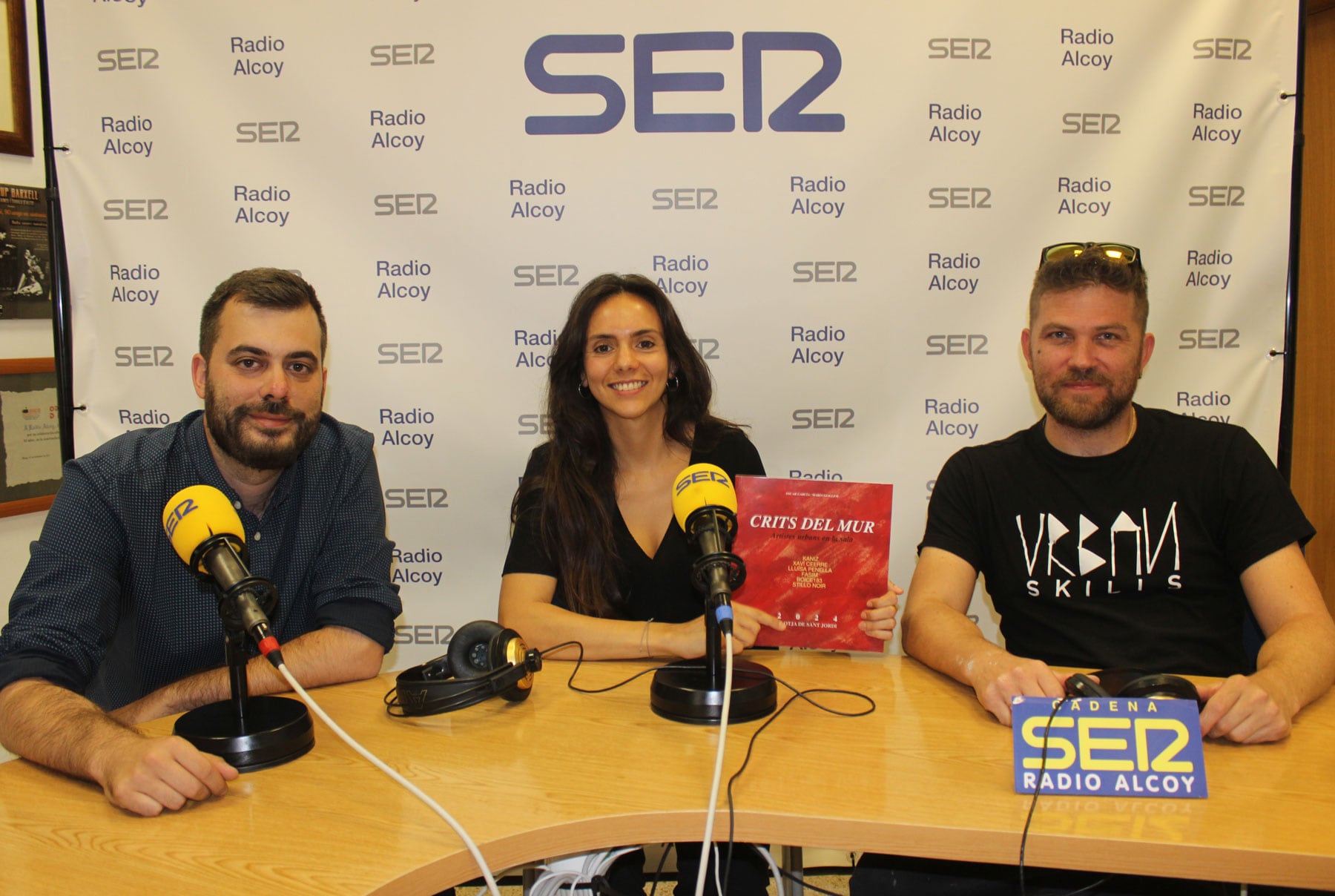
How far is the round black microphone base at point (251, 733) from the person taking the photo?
1.51 m

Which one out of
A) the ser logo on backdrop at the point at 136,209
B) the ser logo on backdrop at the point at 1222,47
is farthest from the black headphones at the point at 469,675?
the ser logo on backdrop at the point at 1222,47

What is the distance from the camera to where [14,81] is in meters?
3.08

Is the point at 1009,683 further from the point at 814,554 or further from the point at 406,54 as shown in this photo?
the point at 406,54

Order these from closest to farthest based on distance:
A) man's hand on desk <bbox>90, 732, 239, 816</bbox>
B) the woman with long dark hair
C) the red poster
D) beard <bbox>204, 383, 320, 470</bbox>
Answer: man's hand on desk <bbox>90, 732, 239, 816</bbox> → the red poster → beard <bbox>204, 383, 320, 470</bbox> → the woman with long dark hair

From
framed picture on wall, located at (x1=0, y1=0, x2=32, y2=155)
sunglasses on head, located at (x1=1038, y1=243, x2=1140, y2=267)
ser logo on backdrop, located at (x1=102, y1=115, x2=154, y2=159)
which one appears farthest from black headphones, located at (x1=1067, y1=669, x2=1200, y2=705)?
framed picture on wall, located at (x1=0, y1=0, x2=32, y2=155)

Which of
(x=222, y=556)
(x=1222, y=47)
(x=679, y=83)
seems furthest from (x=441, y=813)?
(x=1222, y=47)

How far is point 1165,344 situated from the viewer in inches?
120

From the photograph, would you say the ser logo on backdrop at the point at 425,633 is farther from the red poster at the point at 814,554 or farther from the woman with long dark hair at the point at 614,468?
the red poster at the point at 814,554

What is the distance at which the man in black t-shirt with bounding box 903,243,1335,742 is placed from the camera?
7.04ft

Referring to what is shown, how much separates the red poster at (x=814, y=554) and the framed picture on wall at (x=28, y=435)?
2.49 meters

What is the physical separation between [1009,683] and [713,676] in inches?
20.5

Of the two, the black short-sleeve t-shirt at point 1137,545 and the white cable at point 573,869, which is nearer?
the white cable at point 573,869

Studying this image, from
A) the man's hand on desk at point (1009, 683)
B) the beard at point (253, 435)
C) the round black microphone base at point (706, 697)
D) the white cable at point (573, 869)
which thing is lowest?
the white cable at point (573, 869)

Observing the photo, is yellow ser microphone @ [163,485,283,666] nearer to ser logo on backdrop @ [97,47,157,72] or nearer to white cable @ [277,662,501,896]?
white cable @ [277,662,501,896]
